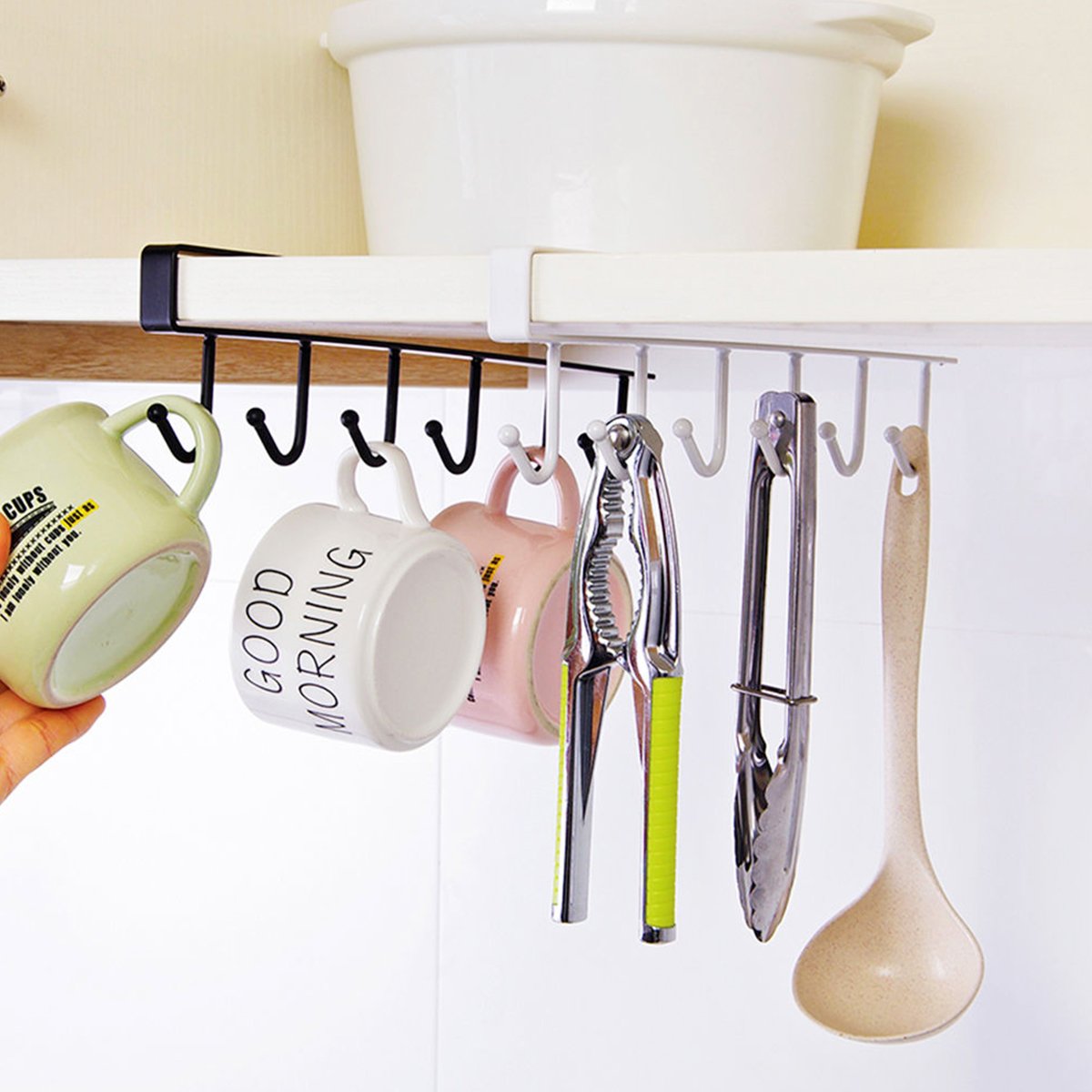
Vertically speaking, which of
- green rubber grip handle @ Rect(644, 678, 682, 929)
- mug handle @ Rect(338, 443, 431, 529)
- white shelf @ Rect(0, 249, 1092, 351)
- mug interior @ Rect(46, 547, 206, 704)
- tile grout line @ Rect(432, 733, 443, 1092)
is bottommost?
tile grout line @ Rect(432, 733, 443, 1092)

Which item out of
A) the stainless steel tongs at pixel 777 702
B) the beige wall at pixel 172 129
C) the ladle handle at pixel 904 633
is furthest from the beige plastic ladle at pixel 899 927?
the beige wall at pixel 172 129

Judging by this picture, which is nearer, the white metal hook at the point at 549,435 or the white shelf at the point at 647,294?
the white shelf at the point at 647,294

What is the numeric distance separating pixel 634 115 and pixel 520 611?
0.26m

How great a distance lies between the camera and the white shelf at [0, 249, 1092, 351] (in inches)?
19.7

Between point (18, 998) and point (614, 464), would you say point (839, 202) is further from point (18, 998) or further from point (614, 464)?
point (18, 998)

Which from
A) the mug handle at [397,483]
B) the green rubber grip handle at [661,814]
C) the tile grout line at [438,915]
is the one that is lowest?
the tile grout line at [438,915]

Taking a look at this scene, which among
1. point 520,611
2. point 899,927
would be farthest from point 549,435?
point 899,927

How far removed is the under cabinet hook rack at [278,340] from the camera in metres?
0.60

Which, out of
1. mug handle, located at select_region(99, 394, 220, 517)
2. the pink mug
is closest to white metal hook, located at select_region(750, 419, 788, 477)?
the pink mug

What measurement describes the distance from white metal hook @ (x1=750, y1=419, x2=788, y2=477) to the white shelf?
0.07 metres

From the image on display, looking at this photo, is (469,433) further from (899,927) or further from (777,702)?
(899,927)

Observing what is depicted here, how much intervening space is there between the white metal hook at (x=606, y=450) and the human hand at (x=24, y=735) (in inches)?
11.2

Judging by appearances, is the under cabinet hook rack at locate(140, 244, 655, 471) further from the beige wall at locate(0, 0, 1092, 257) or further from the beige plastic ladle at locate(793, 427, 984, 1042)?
the beige plastic ladle at locate(793, 427, 984, 1042)

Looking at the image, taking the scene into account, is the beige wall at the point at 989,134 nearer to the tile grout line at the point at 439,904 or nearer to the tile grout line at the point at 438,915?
the tile grout line at the point at 439,904
